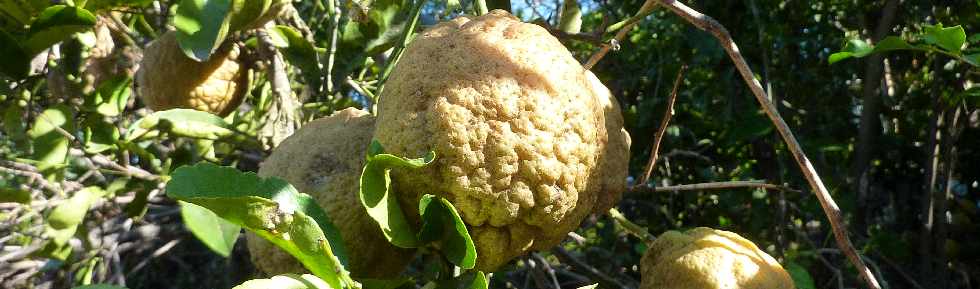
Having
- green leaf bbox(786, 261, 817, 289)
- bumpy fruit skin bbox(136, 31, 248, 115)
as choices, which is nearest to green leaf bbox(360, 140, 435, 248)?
green leaf bbox(786, 261, 817, 289)

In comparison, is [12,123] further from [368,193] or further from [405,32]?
[368,193]

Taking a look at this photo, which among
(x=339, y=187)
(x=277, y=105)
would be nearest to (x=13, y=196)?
(x=277, y=105)

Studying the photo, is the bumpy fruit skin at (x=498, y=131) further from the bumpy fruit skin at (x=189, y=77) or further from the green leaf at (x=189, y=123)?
the bumpy fruit skin at (x=189, y=77)

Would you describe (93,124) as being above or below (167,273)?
above

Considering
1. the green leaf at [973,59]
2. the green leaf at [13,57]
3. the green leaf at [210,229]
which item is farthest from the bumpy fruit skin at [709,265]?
the green leaf at [13,57]

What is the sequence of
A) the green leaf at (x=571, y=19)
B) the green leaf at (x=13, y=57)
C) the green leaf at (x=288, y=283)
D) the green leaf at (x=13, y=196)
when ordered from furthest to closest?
the green leaf at (x=13, y=196), the green leaf at (x=13, y=57), the green leaf at (x=571, y=19), the green leaf at (x=288, y=283)

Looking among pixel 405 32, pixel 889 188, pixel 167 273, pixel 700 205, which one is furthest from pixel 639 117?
pixel 167 273

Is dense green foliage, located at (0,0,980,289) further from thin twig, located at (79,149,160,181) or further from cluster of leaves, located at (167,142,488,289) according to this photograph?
cluster of leaves, located at (167,142,488,289)
